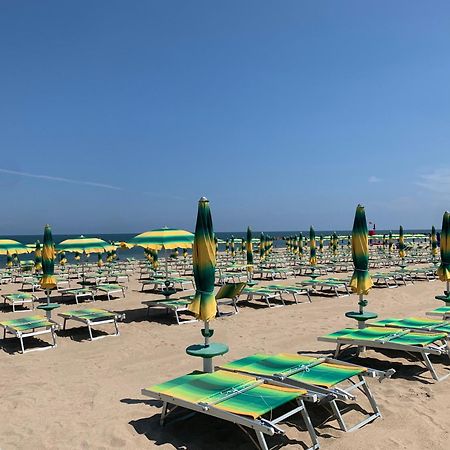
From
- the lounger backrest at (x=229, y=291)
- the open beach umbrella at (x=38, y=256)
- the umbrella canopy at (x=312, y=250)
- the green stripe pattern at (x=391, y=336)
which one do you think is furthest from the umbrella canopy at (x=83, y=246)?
the green stripe pattern at (x=391, y=336)

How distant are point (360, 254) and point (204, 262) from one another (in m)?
3.02

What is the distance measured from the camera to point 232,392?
408 cm

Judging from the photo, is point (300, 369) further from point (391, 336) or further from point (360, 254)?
point (360, 254)

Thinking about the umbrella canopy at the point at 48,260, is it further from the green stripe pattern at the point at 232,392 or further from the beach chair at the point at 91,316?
the green stripe pattern at the point at 232,392

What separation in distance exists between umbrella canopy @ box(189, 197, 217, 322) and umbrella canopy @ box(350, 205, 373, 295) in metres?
2.84

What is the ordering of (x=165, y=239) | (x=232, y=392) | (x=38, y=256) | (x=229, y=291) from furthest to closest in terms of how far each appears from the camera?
(x=38, y=256)
(x=229, y=291)
(x=165, y=239)
(x=232, y=392)

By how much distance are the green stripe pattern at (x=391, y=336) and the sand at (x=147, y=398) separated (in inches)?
16.6

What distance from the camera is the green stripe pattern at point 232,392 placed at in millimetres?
3697

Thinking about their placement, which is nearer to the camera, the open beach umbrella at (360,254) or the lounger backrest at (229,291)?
the open beach umbrella at (360,254)

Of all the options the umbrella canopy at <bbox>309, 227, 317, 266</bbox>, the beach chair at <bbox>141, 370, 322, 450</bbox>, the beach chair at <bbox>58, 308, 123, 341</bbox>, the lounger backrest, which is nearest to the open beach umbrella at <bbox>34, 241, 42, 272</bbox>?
the beach chair at <bbox>58, 308, 123, 341</bbox>

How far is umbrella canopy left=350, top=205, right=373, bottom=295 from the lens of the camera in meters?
6.78

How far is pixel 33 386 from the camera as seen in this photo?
571 cm

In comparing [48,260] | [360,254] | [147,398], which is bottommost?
[147,398]

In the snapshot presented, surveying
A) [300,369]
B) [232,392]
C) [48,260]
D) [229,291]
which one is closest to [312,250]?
[229,291]
